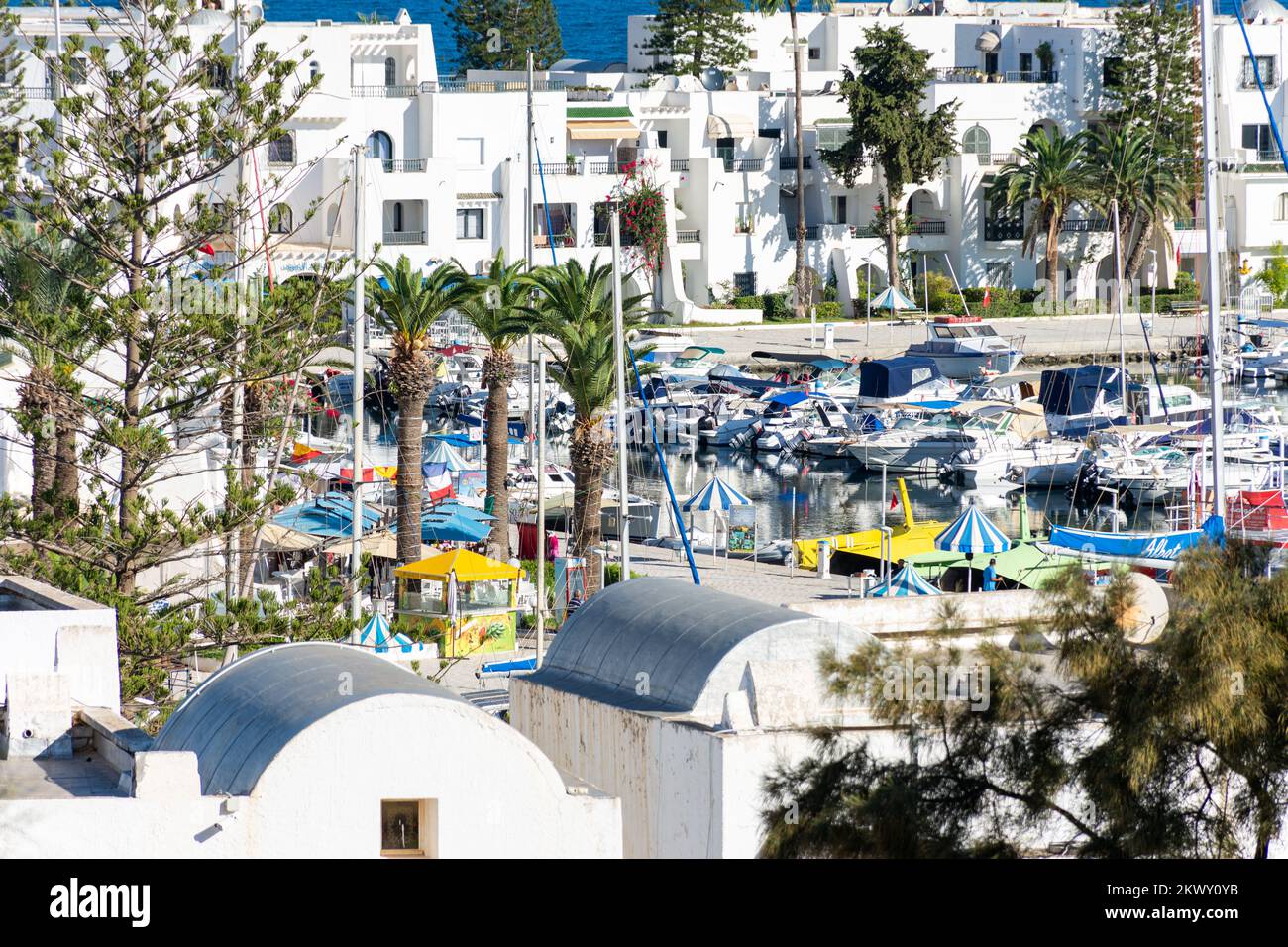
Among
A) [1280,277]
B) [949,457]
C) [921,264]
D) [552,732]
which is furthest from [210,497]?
[1280,277]

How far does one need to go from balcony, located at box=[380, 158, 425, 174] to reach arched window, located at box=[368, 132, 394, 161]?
4.44ft

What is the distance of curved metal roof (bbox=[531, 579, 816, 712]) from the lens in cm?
1582

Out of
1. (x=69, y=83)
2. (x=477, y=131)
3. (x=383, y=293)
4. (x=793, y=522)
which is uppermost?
(x=477, y=131)

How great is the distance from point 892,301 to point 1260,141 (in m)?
20.5

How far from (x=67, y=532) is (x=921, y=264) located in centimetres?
6144

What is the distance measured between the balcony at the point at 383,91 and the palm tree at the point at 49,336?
144ft

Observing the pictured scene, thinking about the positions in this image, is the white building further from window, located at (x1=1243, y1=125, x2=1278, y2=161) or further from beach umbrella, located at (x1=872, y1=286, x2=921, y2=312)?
window, located at (x1=1243, y1=125, x2=1278, y2=161)

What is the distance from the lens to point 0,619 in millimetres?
15828

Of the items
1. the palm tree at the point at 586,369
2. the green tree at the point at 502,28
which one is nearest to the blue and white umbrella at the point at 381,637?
the palm tree at the point at 586,369

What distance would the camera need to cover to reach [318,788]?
11945 millimetres

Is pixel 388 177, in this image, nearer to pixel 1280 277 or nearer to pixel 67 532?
pixel 1280 277

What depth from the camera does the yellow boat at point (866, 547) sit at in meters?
38.1

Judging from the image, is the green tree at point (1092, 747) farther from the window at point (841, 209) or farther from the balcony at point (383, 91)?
the window at point (841, 209)

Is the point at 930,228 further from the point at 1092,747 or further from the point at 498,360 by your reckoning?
the point at 1092,747
